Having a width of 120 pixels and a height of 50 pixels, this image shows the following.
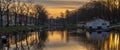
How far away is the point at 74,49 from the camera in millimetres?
35312

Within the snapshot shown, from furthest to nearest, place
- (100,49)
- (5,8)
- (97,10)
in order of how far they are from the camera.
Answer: (97,10), (5,8), (100,49)

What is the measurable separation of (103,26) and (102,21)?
257 centimetres

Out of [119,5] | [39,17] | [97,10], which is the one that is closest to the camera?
[119,5]

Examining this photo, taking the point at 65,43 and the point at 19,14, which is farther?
the point at 19,14

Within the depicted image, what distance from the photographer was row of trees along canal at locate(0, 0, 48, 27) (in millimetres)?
91481

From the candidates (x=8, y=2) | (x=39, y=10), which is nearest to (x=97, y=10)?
(x=39, y=10)

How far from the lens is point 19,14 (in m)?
117

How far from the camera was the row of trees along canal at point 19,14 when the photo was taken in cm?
9148

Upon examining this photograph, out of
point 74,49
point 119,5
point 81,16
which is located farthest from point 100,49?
point 81,16

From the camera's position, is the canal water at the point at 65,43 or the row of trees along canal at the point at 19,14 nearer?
the canal water at the point at 65,43

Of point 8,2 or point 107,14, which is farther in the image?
point 107,14

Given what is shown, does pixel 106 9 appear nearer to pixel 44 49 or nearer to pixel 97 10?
pixel 97 10

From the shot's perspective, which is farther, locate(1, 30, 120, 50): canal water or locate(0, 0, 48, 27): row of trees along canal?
locate(0, 0, 48, 27): row of trees along canal

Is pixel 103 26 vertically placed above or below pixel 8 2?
below
